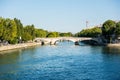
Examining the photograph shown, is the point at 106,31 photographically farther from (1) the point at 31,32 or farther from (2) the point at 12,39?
(2) the point at 12,39

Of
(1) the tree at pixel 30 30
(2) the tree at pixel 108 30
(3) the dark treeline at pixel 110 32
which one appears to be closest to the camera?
(3) the dark treeline at pixel 110 32

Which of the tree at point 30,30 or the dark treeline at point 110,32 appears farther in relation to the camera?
the tree at point 30,30

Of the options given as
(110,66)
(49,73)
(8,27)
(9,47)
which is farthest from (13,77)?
(8,27)

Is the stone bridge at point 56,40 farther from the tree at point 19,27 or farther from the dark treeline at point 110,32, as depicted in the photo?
the tree at point 19,27

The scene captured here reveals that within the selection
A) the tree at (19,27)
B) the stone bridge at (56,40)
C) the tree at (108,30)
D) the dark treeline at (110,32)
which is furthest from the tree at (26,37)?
the tree at (108,30)

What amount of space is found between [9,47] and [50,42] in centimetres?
2914

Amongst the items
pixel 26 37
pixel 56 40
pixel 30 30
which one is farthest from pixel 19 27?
pixel 56 40

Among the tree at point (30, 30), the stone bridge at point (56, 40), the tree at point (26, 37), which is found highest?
the tree at point (30, 30)

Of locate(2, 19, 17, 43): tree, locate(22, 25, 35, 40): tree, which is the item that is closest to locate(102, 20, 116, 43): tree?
locate(22, 25, 35, 40): tree

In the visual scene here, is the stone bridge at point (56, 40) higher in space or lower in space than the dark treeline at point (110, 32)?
lower

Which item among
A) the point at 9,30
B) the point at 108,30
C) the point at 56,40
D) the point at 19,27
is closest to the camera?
the point at 9,30

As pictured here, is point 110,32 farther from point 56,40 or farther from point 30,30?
point 30,30

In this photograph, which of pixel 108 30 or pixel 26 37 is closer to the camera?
pixel 26 37

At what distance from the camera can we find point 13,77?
25906mm
